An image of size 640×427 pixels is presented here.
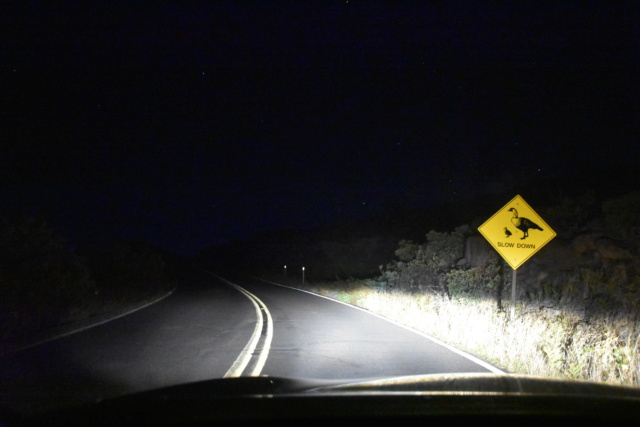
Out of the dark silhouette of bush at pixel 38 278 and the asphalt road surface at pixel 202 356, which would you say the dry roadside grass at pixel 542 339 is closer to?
the asphalt road surface at pixel 202 356

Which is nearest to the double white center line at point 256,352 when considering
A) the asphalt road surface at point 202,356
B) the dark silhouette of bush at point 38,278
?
the asphalt road surface at point 202,356

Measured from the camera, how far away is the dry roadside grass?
771 centimetres

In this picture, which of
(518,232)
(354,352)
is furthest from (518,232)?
(354,352)

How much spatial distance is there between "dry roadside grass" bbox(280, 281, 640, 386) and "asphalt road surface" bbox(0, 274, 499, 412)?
74 cm

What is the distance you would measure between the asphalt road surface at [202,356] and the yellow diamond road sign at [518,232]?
2763mm

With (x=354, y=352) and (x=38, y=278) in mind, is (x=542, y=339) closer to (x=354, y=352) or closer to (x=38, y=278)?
(x=354, y=352)

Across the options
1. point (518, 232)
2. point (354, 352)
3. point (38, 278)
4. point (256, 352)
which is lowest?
point (256, 352)

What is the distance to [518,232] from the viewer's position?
11.9 metres

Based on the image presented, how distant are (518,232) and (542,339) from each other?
323 cm

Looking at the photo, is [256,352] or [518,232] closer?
[256,352]

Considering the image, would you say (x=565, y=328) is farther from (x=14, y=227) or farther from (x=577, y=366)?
(x=14, y=227)

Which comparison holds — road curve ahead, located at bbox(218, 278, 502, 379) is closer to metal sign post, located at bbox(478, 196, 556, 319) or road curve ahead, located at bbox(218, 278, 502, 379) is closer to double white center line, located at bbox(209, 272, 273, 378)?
double white center line, located at bbox(209, 272, 273, 378)

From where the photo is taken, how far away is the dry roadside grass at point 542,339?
771 centimetres

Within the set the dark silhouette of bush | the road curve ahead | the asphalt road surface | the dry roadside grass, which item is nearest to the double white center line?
the asphalt road surface
